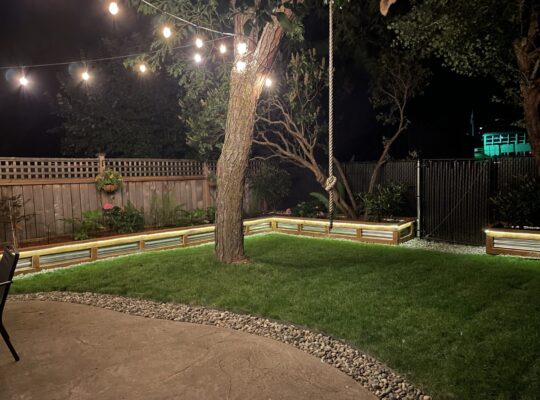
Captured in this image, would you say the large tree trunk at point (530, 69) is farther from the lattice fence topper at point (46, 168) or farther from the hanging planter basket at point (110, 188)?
the lattice fence topper at point (46, 168)

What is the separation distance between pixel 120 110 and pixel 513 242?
12.2 metres

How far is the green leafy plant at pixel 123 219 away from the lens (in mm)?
8852

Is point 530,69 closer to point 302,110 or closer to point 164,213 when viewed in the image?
point 302,110

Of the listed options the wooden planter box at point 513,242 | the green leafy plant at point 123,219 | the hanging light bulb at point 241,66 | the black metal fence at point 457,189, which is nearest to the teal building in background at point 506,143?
the black metal fence at point 457,189

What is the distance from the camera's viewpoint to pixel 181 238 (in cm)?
916

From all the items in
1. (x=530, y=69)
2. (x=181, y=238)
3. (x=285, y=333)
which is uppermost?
(x=530, y=69)

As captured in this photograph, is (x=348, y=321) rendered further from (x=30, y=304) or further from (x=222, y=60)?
(x=222, y=60)

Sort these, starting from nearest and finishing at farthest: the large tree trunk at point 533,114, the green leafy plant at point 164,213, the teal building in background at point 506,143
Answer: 1. the large tree trunk at point 533,114
2. the green leafy plant at point 164,213
3. the teal building in background at point 506,143

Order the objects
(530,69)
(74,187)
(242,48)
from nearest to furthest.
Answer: (242,48) → (530,69) → (74,187)

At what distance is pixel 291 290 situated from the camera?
17.8ft

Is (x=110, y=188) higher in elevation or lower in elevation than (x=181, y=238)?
higher

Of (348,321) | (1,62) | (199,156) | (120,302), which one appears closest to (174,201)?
(199,156)

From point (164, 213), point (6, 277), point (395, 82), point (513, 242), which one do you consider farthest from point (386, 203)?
point (6, 277)

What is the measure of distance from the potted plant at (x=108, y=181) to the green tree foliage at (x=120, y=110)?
15.2ft
